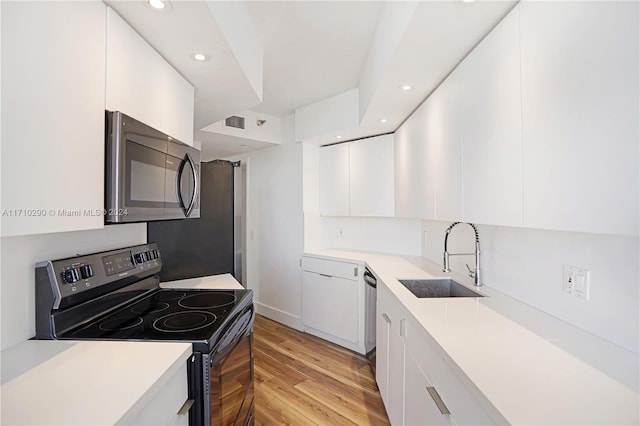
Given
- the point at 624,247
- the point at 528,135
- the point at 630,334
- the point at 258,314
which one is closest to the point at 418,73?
the point at 528,135

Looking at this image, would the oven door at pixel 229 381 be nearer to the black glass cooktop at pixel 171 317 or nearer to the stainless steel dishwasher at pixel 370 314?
the black glass cooktop at pixel 171 317

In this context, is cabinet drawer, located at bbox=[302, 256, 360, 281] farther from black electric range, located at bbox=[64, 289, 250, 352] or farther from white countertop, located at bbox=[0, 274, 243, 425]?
white countertop, located at bbox=[0, 274, 243, 425]

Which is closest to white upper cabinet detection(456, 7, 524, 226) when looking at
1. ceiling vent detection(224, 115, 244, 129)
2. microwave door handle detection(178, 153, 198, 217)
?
microwave door handle detection(178, 153, 198, 217)

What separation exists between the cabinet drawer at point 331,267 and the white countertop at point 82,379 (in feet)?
6.71

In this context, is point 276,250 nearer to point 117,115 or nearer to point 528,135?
point 117,115

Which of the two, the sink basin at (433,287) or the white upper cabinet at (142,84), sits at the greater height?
the white upper cabinet at (142,84)

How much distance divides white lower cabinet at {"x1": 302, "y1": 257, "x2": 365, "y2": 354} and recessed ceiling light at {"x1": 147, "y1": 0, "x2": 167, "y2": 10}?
2.39 metres

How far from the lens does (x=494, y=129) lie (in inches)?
50.1

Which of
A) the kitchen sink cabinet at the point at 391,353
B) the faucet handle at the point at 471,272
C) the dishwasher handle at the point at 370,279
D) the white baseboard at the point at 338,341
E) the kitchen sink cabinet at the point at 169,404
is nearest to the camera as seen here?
the kitchen sink cabinet at the point at 169,404

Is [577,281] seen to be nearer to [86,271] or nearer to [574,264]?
[574,264]

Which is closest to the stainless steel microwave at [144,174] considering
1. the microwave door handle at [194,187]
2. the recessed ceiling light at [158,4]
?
the microwave door handle at [194,187]

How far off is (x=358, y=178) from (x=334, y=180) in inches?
12.6

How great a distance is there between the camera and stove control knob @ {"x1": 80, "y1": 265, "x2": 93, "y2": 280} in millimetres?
1248

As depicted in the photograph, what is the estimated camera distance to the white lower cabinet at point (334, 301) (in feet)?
9.67
